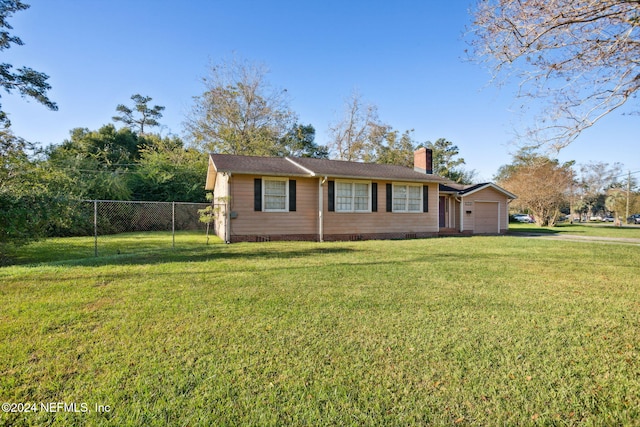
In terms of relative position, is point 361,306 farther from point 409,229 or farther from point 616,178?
point 616,178

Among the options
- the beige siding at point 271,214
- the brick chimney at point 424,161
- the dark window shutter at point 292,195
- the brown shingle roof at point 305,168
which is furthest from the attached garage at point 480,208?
the dark window shutter at point 292,195

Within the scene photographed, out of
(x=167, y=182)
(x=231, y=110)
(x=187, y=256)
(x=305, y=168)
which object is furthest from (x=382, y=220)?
(x=231, y=110)

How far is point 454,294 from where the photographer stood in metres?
4.88

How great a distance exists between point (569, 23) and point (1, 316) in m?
8.66

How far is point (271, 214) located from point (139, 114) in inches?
1484

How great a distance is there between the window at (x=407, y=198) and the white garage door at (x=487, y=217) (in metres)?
5.56

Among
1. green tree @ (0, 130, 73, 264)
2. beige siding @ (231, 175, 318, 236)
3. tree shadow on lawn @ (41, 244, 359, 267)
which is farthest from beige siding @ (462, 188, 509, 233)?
green tree @ (0, 130, 73, 264)

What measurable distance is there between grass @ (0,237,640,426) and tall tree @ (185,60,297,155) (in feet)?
68.2

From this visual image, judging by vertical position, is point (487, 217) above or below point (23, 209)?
below

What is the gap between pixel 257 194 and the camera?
12.2 m

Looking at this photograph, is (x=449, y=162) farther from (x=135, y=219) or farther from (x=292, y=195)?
(x=135, y=219)

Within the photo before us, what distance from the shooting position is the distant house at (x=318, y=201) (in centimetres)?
1205

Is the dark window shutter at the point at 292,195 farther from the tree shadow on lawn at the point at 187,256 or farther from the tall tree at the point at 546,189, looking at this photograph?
the tall tree at the point at 546,189

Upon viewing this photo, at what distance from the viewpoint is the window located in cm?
1475
